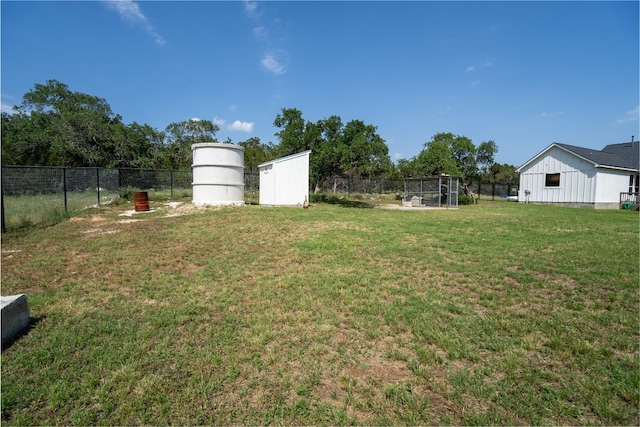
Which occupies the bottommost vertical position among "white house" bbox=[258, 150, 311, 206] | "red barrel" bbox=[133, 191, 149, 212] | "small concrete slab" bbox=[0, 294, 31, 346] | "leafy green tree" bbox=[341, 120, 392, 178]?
"small concrete slab" bbox=[0, 294, 31, 346]

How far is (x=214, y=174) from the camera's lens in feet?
43.0

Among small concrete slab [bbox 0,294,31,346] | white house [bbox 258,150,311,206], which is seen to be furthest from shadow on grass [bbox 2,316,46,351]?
white house [bbox 258,150,311,206]

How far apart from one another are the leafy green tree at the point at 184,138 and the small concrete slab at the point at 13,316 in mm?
37789

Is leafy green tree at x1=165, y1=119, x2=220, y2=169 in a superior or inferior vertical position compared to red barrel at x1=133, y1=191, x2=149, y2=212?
superior

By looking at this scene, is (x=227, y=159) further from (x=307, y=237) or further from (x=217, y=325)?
(x=217, y=325)

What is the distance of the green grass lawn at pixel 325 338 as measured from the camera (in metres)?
1.94

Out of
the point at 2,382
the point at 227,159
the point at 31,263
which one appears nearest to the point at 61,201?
the point at 227,159

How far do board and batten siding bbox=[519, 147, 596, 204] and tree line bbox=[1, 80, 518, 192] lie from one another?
3.63 metres

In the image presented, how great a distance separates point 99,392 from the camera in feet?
6.75

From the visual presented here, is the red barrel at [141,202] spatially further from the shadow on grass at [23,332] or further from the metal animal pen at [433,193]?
the metal animal pen at [433,193]

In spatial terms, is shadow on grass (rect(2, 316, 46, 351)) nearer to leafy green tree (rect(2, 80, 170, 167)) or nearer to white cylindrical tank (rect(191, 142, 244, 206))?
white cylindrical tank (rect(191, 142, 244, 206))

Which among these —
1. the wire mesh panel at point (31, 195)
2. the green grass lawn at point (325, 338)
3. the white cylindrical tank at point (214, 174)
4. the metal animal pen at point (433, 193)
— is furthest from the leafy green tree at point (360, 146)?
the wire mesh panel at point (31, 195)

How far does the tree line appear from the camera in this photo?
18.0 metres

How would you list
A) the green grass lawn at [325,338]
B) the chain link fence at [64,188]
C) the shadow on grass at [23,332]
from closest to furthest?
the green grass lawn at [325,338], the shadow on grass at [23,332], the chain link fence at [64,188]
